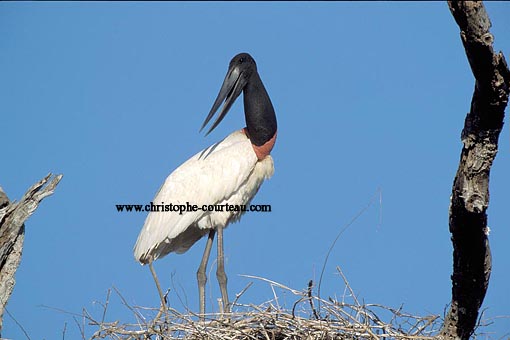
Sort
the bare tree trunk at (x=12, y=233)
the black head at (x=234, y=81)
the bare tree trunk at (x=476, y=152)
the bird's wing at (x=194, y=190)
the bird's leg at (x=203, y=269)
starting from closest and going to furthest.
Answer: the bare tree trunk at (x=476, y=152)
the bare tree trunk at (x=12, y=233)
the bird's wing at (x=194, y=190)
the bird's leg at (x=203, y=269)
the black head at (x=234, y=81)

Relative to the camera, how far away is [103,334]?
4566 mm

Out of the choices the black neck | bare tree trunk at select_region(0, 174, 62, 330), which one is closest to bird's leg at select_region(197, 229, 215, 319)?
the black neck

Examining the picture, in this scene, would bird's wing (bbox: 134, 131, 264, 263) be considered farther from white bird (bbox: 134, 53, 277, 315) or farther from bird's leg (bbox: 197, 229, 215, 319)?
bird's leg (bbox: 197, 229, 215, 319)

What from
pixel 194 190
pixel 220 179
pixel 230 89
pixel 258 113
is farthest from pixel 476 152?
pixel 230 89

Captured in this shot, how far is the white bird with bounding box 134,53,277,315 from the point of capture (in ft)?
20.6

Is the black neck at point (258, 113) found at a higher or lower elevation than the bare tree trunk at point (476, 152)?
higher

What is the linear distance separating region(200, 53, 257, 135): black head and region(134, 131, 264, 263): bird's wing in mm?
443

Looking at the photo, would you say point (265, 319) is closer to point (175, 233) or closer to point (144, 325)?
point (144, 325)

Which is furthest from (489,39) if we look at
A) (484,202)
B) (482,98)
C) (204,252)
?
(204,252)

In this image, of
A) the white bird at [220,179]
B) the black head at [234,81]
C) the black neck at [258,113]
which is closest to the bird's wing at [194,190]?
the white bird at [220,179]

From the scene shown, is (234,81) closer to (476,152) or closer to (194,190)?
(194,190)

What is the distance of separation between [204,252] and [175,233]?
53cm

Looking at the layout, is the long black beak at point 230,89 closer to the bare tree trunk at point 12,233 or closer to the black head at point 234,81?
the black head at point 234,81

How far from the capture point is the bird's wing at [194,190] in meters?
6.28
